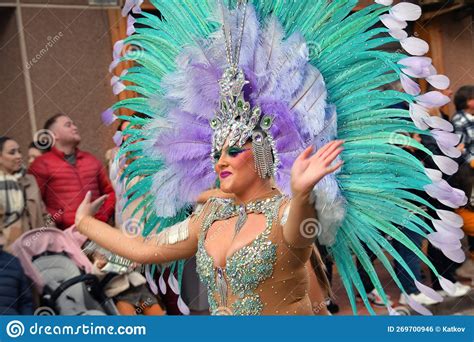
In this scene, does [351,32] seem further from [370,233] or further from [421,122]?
[370,233]

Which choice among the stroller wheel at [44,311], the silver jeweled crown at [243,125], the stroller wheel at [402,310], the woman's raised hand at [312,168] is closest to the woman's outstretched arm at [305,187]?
the woman's raised hand at [312,168]

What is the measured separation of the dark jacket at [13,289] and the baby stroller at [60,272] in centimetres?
9

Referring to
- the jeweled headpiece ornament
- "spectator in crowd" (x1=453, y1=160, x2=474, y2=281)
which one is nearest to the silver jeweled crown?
the jeweled headpiece ornament

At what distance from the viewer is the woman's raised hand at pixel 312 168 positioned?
2162mm

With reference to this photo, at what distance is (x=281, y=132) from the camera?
2492 mm

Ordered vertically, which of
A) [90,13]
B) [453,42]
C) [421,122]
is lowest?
[421,122]

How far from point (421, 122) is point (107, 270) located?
1662 mm

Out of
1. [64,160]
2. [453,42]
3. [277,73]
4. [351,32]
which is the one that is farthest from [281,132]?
[64,160]

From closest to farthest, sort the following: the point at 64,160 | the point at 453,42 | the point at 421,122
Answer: the point at 421,122, the point at 453,42, the point at 64,160

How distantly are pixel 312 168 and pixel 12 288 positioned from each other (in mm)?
1522

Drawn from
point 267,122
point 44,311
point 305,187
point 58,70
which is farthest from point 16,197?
point 305,187

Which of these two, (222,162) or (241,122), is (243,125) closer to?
(241,122)

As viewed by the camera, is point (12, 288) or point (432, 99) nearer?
point (432, 99)

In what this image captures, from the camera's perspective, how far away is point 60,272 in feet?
11.1
